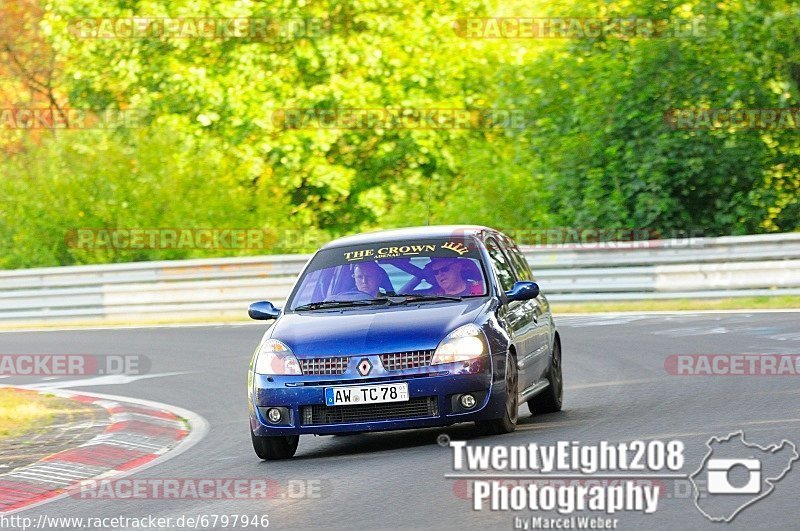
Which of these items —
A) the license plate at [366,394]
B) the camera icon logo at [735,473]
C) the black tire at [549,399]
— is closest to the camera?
the camera icon logo at [735,473]

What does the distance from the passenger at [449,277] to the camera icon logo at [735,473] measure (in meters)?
2.21

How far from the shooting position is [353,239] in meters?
11.8

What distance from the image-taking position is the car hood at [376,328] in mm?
10008

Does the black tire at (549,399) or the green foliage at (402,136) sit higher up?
the green foliage at (402,136)

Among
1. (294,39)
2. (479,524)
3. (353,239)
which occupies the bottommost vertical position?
(479,524)

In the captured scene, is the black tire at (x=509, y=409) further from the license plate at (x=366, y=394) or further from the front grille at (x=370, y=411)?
the license plate at (x=366, y=394)

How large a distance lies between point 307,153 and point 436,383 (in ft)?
74.0

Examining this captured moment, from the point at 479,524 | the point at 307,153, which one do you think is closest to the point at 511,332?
the point at 479,524

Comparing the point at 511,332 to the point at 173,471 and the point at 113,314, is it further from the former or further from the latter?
the point at 113,314

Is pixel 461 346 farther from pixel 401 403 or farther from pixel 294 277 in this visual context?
pixel 294 277

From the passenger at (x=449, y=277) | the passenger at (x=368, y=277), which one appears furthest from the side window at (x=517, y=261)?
the passenger at (x=368, y=277)

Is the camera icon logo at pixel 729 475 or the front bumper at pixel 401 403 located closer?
the camera icon logo at pixel 729 475

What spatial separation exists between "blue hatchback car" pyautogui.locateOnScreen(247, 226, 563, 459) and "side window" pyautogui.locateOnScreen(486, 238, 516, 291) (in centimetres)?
3

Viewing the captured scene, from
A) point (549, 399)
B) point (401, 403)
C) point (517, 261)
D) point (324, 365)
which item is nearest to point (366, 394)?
point (401, 403)
